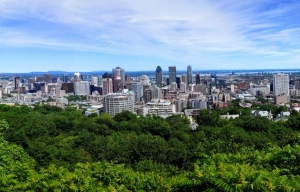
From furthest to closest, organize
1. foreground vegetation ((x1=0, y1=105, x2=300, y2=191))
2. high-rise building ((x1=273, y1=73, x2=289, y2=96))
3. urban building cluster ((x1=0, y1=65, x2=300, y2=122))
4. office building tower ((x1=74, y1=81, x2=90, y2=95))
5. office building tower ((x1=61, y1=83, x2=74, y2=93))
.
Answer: office building tower ((x1=61, y1=83, x2=74, y2=93)) → office building tower ((x1=74, y1=81, x2=90, y2=95)) → high-rise building ((x1=273, y1=73, x2=289, y2=96)) → urban building cluster ((x1=0, y1=65, x2=300, y2=122)) → foreground vegetation ((x1=0, y1=105, x2=300, y2=191))

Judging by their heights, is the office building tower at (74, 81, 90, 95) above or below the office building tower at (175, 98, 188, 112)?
above

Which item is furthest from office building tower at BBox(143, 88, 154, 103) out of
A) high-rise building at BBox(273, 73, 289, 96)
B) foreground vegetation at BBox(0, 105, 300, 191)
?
foreground vegetation at BBox(0, 105, 300, 191)

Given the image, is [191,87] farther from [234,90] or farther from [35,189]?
[35,189]

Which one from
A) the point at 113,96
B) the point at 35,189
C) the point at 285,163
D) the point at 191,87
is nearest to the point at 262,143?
the point at 285,163

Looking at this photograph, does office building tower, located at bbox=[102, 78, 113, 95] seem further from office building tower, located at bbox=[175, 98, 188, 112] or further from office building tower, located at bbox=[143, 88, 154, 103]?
office building tower, located at bbox=[175, 98, 188, 112]

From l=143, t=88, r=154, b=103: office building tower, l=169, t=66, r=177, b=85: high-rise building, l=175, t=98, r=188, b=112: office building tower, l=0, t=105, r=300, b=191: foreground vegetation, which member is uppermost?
l=169, t=66, r=177, b=85: high-rise building

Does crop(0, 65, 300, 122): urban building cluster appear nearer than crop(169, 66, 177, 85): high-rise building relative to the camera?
Yes

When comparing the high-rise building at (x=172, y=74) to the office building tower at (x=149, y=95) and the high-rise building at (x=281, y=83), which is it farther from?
the office building tower at (x=149, y=95)

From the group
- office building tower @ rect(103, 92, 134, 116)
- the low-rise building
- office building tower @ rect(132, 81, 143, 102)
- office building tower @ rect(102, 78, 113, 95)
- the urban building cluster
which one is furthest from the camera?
office building tower @ rect(102, 78, 113, 95)
